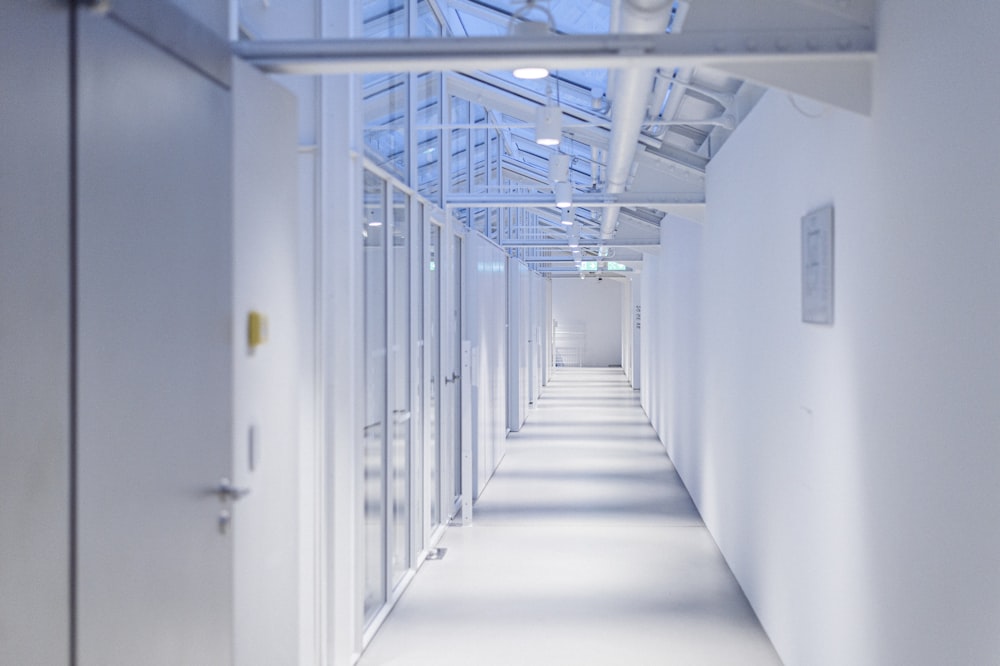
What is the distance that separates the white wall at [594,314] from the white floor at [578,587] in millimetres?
21297

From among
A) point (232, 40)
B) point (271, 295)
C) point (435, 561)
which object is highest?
point (232, 40)

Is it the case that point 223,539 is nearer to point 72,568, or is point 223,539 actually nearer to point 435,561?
point 72,568

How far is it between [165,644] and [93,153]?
1.25 m

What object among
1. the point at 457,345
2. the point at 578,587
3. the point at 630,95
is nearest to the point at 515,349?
the point at 457,345

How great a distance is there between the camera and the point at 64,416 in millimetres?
1905

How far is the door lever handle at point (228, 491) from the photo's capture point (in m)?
2.73

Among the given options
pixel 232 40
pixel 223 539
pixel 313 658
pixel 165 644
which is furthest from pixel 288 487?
pixel 232 40

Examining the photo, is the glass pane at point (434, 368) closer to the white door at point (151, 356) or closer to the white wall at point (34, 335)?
the white door at point (151, 356)

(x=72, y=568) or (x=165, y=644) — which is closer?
(x=72, y=568)

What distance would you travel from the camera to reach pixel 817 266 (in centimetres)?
384

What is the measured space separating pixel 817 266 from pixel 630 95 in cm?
138

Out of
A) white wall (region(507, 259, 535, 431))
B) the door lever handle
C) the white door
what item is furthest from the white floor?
white wall (region(507, 259, 535, 431))

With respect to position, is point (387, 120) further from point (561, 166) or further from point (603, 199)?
point (603, 199)

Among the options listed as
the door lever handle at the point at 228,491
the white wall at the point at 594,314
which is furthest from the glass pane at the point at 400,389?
the white wall at the point at 594,314
